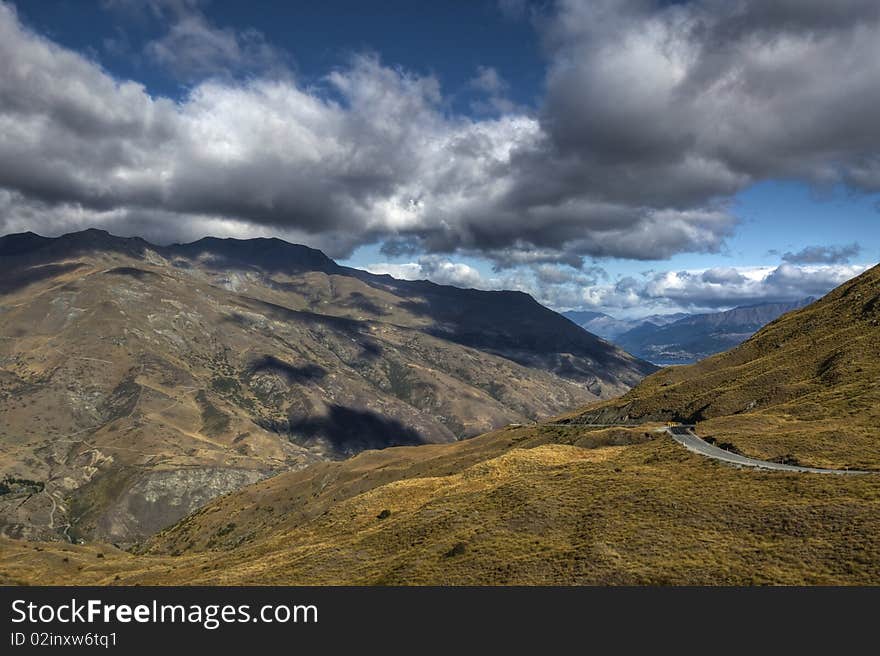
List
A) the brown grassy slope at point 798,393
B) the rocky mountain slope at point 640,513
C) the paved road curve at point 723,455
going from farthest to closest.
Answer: the brown grassy slope at point 798,393 → the paved road curve at point 723,455 → the rocky mountain slope at point 640,513

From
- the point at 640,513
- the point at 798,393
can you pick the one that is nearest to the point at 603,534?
the point at 640,513

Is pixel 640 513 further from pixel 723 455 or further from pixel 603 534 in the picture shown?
pixel 723 455

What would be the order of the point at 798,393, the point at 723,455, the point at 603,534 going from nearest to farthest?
the point at 603,534 < the point at 723,455 < the point at 798,393

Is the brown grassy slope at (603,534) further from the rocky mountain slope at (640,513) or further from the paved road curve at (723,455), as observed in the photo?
the paved road curve at (723,455)

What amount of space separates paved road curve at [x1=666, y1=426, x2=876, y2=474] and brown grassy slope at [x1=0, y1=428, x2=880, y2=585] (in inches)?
103

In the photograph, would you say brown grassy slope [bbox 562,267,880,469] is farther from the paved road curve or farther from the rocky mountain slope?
the paved road curve

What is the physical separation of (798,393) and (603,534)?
65.3 m

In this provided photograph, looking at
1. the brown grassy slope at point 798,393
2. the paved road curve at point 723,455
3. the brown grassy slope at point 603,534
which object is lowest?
the brown grassy slope at point 603,534

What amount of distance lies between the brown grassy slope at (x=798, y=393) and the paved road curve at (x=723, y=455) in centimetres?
170

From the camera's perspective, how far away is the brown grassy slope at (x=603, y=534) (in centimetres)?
3284

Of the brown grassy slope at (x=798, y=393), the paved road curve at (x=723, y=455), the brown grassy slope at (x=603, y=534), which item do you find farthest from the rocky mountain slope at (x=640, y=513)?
the paved road curve at (x=723, y=455)

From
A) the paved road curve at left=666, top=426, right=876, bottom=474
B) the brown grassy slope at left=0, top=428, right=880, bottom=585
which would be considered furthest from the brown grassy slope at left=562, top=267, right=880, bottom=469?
the brown grassy slope at left=0, top=428, right=880, bottom=585

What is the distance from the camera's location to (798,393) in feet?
283

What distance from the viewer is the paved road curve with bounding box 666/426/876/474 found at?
162ft
